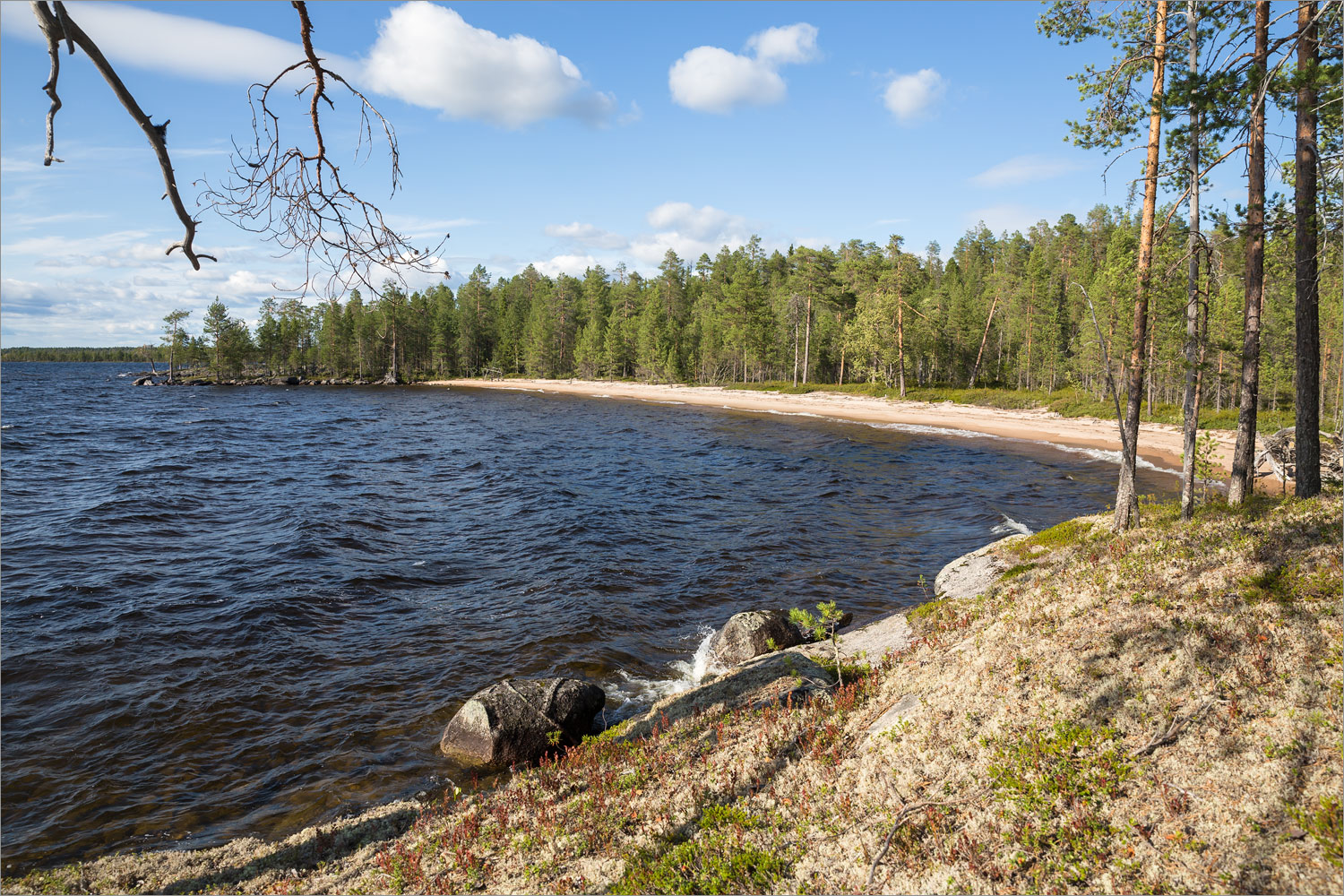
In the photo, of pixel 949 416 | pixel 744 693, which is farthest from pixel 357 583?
pixel 949 416

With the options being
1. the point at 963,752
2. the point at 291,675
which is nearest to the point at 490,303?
the point at 291,675

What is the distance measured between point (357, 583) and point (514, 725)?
922cm

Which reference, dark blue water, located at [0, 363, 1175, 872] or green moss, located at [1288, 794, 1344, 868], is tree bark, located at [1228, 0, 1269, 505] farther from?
green moss, located at [1288, 794, 1344, 868]

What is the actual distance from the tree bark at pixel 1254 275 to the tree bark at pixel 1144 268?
1317 millimetres

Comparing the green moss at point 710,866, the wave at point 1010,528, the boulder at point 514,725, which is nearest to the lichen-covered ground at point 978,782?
the green moss at point 710,866

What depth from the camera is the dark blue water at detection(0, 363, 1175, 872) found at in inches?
354

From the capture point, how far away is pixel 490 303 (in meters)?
121

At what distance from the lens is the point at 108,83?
3264mm

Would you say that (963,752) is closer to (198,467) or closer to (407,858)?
(407,858)

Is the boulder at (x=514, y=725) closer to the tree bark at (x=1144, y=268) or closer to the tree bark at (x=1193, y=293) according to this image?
the tree bark at (x=1144, y=268)

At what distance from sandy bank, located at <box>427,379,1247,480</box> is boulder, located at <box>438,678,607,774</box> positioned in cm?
2318

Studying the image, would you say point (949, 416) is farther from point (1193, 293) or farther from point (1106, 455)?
point (1193, 293)

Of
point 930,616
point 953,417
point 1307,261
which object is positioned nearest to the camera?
point 1307,261

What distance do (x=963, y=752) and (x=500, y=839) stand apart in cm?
483
